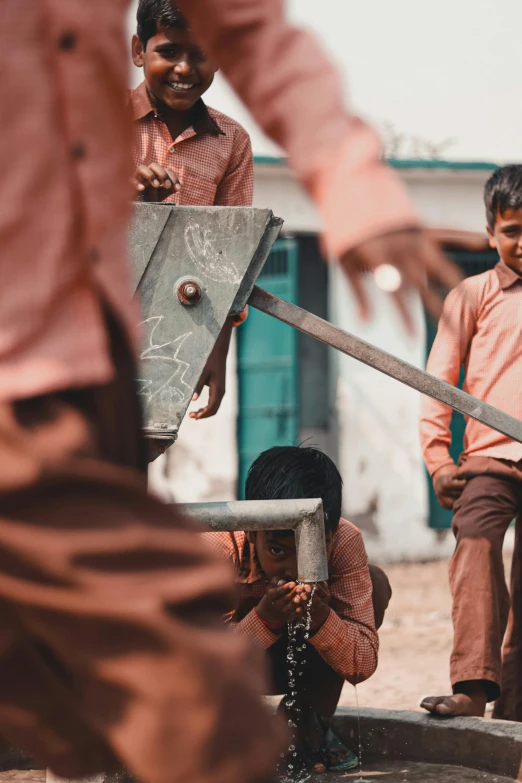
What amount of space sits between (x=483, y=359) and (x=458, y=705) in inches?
41.5

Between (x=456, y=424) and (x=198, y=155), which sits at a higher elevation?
(x=198, y=155)

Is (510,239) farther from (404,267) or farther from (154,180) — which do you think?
(404,267)

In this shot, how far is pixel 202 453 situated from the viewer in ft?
27.7

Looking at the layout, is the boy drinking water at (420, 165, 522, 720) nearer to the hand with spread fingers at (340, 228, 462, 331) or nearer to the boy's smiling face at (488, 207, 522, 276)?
the boy's smiling face at (488, 207, 522, 276)

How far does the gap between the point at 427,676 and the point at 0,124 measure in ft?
13.1

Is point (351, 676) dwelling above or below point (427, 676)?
above

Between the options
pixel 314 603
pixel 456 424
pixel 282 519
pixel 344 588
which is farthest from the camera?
pixel 456 424

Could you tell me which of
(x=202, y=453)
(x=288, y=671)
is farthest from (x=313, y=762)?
(x=202, y=453)

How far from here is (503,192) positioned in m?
3.88

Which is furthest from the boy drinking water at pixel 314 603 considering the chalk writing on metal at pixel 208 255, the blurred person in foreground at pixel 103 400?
the blurred person in foreground at pixel 103 400

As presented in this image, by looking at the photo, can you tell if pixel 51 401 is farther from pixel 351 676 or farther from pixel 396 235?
pixel 351 676

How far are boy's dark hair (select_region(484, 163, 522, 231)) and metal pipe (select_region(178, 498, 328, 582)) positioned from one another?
1.66 metres

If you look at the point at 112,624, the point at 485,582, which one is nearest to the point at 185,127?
the point at 485,582

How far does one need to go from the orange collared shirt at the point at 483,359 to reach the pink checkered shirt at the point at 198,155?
2.51ft
